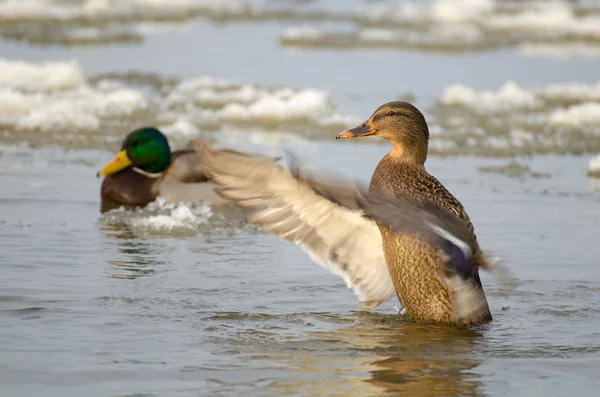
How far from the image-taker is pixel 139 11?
70.7 feet

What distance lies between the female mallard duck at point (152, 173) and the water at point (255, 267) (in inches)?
9.5

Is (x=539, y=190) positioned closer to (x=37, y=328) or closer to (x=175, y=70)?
(x=37, y=328)

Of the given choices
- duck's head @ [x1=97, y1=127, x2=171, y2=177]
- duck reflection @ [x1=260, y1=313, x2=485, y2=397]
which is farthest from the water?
duck's head @ [x1=97, y1=127, x2=171, y2=177]

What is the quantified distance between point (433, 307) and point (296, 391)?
1.31 metres

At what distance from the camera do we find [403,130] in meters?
6.14

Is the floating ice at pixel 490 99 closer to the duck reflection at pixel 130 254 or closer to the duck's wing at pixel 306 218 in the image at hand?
the duck reflection at pixel 130 254

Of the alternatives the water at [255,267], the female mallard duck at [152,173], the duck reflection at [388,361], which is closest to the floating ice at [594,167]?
the water at [255,267]

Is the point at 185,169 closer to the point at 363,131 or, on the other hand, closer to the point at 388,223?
the point at 363,131

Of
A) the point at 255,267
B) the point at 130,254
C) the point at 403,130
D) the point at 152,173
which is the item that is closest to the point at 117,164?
the point at 152,173

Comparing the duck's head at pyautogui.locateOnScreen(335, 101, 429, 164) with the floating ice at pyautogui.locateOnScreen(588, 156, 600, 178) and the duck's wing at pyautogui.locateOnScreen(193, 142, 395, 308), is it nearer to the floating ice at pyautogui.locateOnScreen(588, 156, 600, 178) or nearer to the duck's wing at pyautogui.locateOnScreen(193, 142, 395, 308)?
the duck's wing at pyautogui.locateOnScreen(193, 142, 395, 308)

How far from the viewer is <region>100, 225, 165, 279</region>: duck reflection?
265 inches

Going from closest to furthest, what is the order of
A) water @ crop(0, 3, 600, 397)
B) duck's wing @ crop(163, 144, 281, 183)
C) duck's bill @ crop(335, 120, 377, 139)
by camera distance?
water @ crop(0, 3, 600, 397)
duck's bill @ crop(335, 120, 377, 139)
duck's wing @ crop(163, 144, 281, 183)

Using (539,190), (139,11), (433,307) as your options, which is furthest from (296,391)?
(139,11)

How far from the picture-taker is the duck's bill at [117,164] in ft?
30.3
